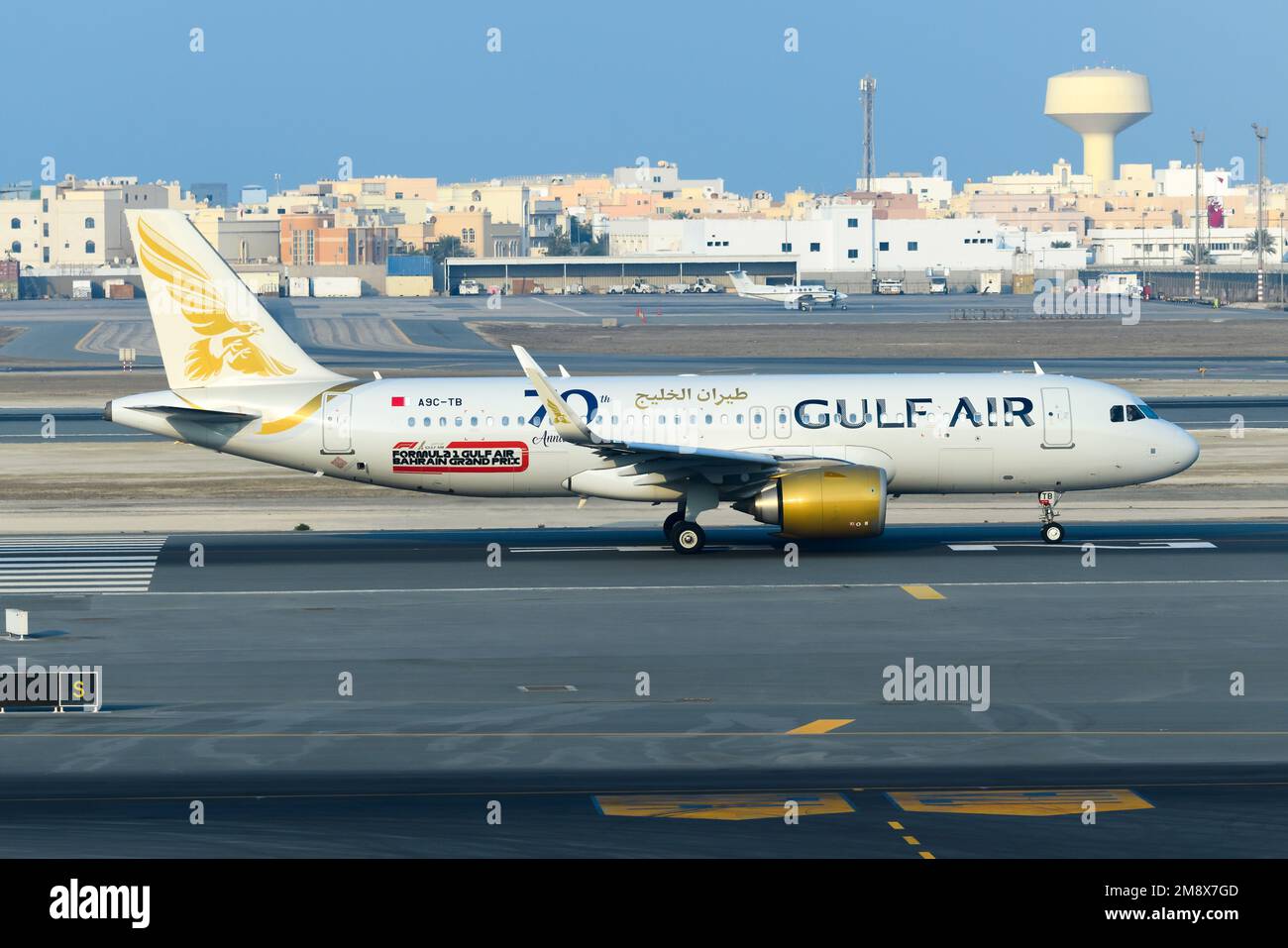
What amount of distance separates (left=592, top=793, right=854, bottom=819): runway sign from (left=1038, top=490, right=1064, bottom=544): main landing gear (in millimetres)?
23858

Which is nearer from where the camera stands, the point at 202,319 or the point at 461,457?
the point at 461,457

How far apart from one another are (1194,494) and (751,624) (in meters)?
25.4

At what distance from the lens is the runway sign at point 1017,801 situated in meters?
22.9

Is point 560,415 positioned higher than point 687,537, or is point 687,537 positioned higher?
point 560,415

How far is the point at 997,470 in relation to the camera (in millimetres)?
45281

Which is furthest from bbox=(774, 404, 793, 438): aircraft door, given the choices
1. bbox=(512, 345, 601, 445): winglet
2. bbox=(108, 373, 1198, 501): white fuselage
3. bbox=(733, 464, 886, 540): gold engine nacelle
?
bbox=(512, 345, 601, 445): winglet

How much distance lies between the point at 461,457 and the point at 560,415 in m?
4.27

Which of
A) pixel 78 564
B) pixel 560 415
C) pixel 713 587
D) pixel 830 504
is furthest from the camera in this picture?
pixel 78 564

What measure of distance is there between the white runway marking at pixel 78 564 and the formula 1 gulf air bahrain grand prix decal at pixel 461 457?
6.89 metres

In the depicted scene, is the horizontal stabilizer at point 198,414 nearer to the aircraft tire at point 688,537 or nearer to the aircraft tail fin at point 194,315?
the aircraft tail fin at point 194,315

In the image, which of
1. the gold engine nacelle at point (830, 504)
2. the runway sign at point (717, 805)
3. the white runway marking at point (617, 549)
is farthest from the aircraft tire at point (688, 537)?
the runway sign at point (717, 805)

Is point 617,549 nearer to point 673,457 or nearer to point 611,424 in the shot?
point 611,424

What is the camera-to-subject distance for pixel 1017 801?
76.8ft

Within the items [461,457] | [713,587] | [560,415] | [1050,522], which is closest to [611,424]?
[560,415]
